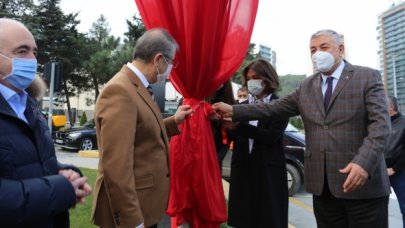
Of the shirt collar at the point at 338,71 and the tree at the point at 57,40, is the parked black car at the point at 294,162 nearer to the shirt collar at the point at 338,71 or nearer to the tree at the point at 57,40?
the shirt collar at the point at 338,71

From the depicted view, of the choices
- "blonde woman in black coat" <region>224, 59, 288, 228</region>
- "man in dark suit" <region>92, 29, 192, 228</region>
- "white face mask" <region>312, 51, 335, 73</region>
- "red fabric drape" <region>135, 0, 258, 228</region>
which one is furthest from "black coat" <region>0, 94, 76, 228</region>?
"white face mask" <region>312, 51, 335, 73</region>

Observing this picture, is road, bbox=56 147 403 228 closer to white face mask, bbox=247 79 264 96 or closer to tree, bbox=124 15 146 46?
white face mask, bbox=247 79 264 96

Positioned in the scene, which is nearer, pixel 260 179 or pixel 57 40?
pixel 260 179

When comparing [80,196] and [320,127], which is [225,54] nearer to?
[320,127]

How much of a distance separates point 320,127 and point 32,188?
6.57 ft

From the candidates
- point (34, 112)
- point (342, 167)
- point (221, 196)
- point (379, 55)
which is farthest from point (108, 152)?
point (379, 55)

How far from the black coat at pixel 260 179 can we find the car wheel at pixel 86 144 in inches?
536

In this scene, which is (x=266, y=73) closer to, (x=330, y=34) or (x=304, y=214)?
(x=330, y=34)

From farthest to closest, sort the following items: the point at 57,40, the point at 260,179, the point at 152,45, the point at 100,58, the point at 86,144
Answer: the point at 57,40
the point at 100,58
the point at 86,144
the point at 260,179
the point at 152,45

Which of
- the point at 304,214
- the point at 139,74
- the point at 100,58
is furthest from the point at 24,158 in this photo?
the point at 100,58

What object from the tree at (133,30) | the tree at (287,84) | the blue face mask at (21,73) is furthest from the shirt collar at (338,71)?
the tree at (133,30)

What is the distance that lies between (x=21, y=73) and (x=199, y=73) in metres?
1.43

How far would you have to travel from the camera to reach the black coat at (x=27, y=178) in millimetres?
1449

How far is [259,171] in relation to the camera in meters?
3.24
